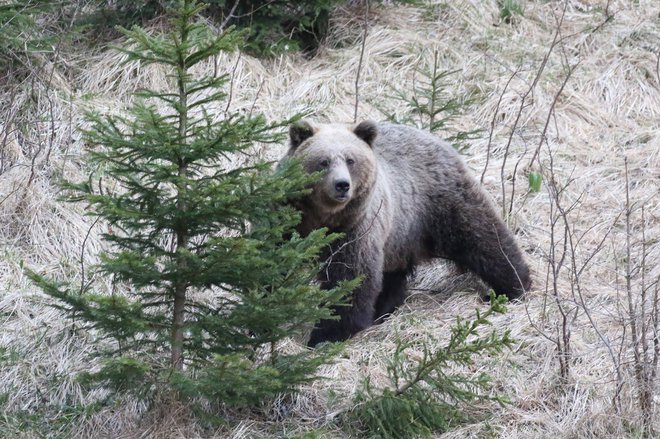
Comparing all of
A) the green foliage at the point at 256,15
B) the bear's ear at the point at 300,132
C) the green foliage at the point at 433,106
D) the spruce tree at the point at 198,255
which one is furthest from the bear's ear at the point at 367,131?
the green foliage at the point at 256,15

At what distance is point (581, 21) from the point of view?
11180mm

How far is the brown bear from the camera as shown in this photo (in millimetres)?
6664

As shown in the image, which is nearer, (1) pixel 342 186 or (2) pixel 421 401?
(2) pixel 421 401

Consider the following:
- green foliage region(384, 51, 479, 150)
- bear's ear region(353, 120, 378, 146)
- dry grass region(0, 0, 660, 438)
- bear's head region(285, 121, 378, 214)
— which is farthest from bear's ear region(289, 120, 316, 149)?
green foliage region(384, 51, 479, 150)

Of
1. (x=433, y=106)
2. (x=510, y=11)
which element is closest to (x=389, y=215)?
(x=433, y=106)

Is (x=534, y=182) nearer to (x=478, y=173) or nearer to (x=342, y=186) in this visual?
(x=478, y=173)

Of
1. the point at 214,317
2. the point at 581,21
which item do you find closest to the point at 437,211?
the point at 214,317

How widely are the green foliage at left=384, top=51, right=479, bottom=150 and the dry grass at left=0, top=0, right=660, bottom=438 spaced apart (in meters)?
0.17

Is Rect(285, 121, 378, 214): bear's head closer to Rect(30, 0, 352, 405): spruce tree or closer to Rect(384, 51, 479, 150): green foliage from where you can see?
Rect(30, 0, 352, 405): spruce tree

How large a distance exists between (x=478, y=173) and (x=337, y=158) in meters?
2.58

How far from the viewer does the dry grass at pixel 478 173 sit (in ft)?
18.5

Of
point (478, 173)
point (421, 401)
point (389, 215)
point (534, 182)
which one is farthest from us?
point (478, 173)

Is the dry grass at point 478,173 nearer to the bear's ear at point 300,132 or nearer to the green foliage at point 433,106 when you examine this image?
the green foliage at point 433,106

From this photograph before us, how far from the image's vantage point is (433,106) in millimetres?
8617
